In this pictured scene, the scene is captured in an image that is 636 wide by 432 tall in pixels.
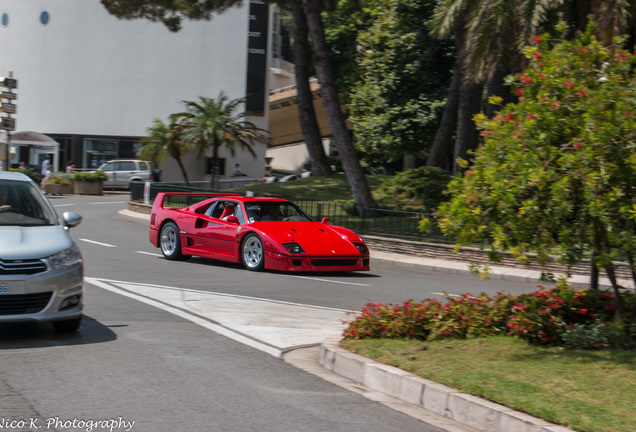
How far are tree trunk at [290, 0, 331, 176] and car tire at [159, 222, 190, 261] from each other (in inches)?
616

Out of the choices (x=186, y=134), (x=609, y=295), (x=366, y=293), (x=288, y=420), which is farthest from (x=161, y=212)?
(x=186, y=134)

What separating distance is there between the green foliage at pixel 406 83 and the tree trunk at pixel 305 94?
1.91 meters

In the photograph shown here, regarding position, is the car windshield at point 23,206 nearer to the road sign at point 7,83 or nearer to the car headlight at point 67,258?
the car headlight at point 67,258

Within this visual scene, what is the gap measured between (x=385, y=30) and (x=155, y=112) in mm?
20945

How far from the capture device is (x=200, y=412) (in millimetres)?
5293

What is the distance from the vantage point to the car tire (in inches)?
615

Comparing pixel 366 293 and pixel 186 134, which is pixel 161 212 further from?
pixel 186 134

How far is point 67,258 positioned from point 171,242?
857cm

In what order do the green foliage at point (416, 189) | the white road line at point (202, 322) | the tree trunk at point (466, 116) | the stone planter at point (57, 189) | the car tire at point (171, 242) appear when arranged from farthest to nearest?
the stone planter at point (57, 189), the green foliage at point (416, 189), the tree trunk at point (466, 116), the car tire at point (171, 242), the white road line at point (202, 322)

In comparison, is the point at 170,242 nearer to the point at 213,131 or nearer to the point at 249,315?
the point at 249,315

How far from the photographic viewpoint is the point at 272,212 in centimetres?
1501

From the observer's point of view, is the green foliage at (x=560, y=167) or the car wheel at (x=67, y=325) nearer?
the green foliage at (x=560, y=167)

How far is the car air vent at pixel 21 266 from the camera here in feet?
22.5

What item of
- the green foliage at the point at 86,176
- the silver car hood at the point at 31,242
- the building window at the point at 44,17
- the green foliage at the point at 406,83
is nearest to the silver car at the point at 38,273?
the silver car hood at the point at 31,242
